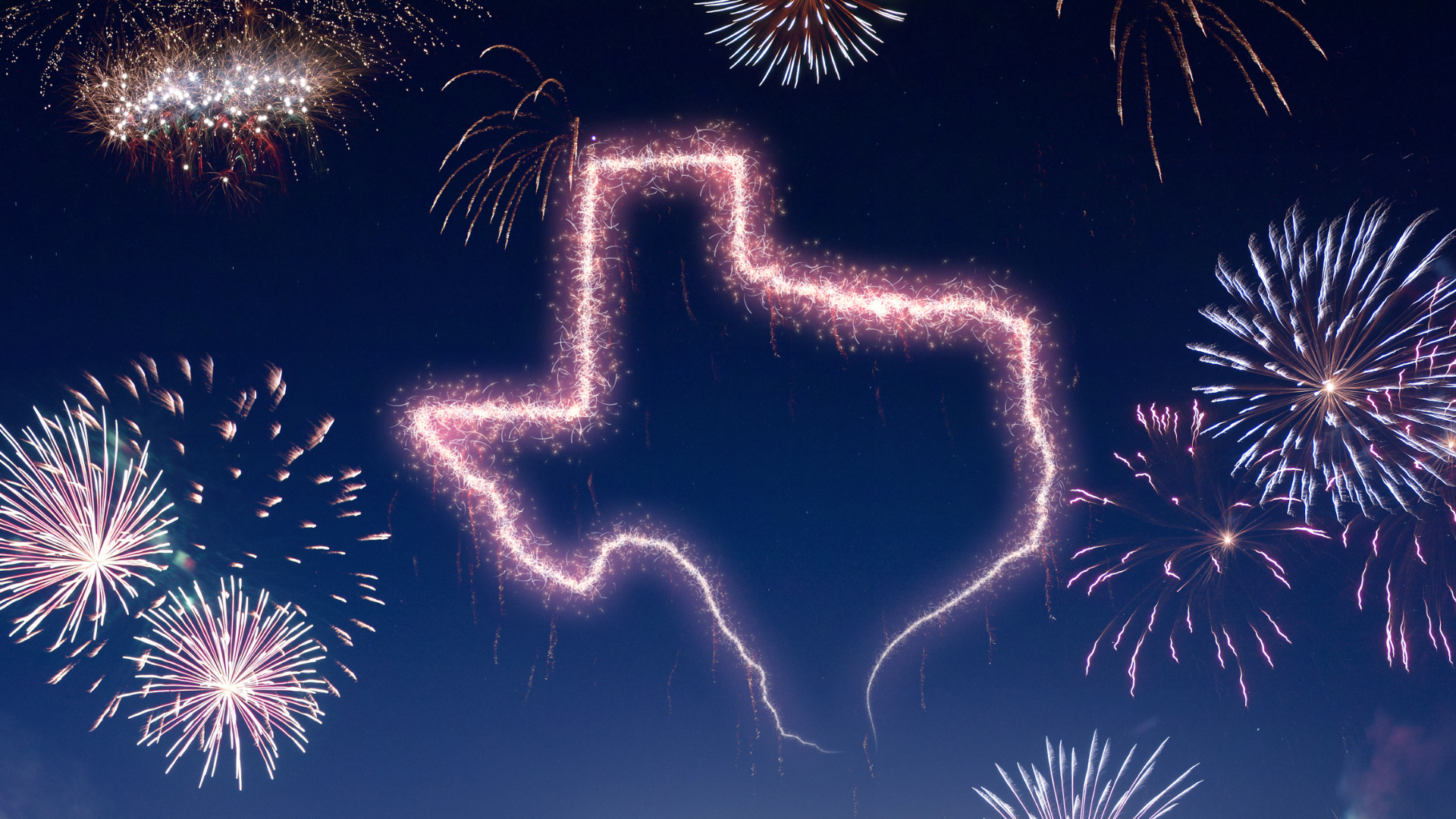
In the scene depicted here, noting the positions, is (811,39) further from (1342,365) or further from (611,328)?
(1342,365)

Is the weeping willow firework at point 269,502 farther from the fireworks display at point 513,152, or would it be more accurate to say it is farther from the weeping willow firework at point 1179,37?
the weeping willow firework at point 1179,37

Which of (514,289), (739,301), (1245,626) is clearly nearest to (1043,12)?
(739,301)

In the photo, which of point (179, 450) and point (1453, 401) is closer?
point (1453, 401)

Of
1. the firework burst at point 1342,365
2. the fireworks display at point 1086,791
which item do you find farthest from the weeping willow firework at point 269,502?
the firework burst at point 1342,365

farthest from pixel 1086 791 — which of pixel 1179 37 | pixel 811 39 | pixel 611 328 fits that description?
pixel 811 39

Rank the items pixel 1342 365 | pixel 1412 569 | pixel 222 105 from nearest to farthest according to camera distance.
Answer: pixel 1342 365, pixel 1412 569, pixel 222 105

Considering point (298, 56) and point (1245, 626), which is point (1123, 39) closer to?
point (1245, 626)

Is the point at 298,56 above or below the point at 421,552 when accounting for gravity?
above
